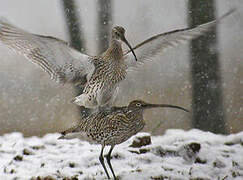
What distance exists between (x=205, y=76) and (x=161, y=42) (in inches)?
53.7

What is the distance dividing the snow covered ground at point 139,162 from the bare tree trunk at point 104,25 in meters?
1.00

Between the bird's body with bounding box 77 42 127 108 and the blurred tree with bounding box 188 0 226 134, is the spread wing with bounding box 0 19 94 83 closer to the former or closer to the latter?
the bird's body with bounding box 77 42 127 108

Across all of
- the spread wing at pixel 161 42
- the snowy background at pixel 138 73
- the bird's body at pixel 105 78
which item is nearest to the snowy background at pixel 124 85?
the snowy background at pixel 138 73

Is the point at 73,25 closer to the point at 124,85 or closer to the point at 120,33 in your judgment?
the point at 124,85

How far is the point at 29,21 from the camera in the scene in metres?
3.54

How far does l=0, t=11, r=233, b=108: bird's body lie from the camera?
1.85 metres

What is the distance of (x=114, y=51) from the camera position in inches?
77.0

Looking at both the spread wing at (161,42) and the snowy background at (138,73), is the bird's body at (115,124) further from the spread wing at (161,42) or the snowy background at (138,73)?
the snowy background at (138,73)

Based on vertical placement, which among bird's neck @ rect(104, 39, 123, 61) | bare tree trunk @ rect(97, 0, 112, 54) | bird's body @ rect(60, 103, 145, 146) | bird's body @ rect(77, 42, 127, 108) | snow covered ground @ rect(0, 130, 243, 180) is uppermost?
bare tree trunk @ rect(97, 0, 112, 54)

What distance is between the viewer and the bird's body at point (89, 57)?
185 centimetres

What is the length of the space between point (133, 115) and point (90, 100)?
0.28 m

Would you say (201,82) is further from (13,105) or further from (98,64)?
(13,105)

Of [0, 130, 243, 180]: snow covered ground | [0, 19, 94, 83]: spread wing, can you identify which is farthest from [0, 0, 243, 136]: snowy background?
[0, 19, 94, 83]: spread wing

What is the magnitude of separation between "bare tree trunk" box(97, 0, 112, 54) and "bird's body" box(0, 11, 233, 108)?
1.27m
